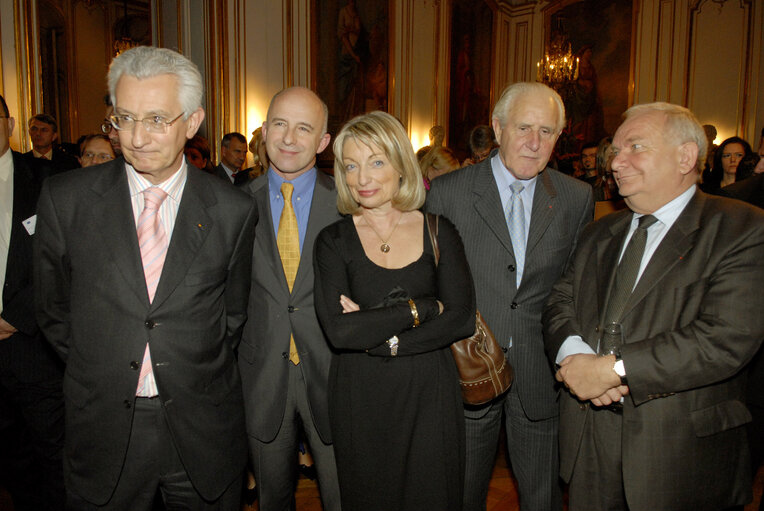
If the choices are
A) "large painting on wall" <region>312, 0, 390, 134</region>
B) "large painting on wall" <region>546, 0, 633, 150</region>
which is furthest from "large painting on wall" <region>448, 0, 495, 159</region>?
"large painting on wall" <region>312, 0, 390, 134</region>

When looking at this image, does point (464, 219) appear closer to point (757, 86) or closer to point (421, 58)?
point (421, 58)

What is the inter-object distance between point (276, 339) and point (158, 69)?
3.41 feet

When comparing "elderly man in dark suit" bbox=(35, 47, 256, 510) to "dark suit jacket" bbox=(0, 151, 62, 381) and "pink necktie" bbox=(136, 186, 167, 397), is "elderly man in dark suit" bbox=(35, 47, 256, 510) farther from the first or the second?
"dark suit jacket" bbox=(0, 151, 62, 381)

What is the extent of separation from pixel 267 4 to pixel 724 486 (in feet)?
24.1

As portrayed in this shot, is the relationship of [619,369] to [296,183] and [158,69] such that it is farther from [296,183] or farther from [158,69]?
[158,69]

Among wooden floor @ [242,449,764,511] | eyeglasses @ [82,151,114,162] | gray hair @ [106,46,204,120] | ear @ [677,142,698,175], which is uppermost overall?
gray hair @ [106,46,204,120]

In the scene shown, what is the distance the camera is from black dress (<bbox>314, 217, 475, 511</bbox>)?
1873mm

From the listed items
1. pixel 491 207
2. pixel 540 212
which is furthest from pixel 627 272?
pixel 491 207

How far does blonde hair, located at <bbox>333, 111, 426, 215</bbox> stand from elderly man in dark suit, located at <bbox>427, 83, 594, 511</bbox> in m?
0.36

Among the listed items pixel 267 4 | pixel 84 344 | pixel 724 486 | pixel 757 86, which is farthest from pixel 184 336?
pixel 757 86

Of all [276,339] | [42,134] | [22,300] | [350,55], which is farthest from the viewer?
[350,55]

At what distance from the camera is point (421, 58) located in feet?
32.2

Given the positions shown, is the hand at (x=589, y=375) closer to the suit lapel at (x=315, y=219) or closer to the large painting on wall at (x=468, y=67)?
the suit lapel at (x=315, y=219)

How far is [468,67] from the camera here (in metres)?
11.1
